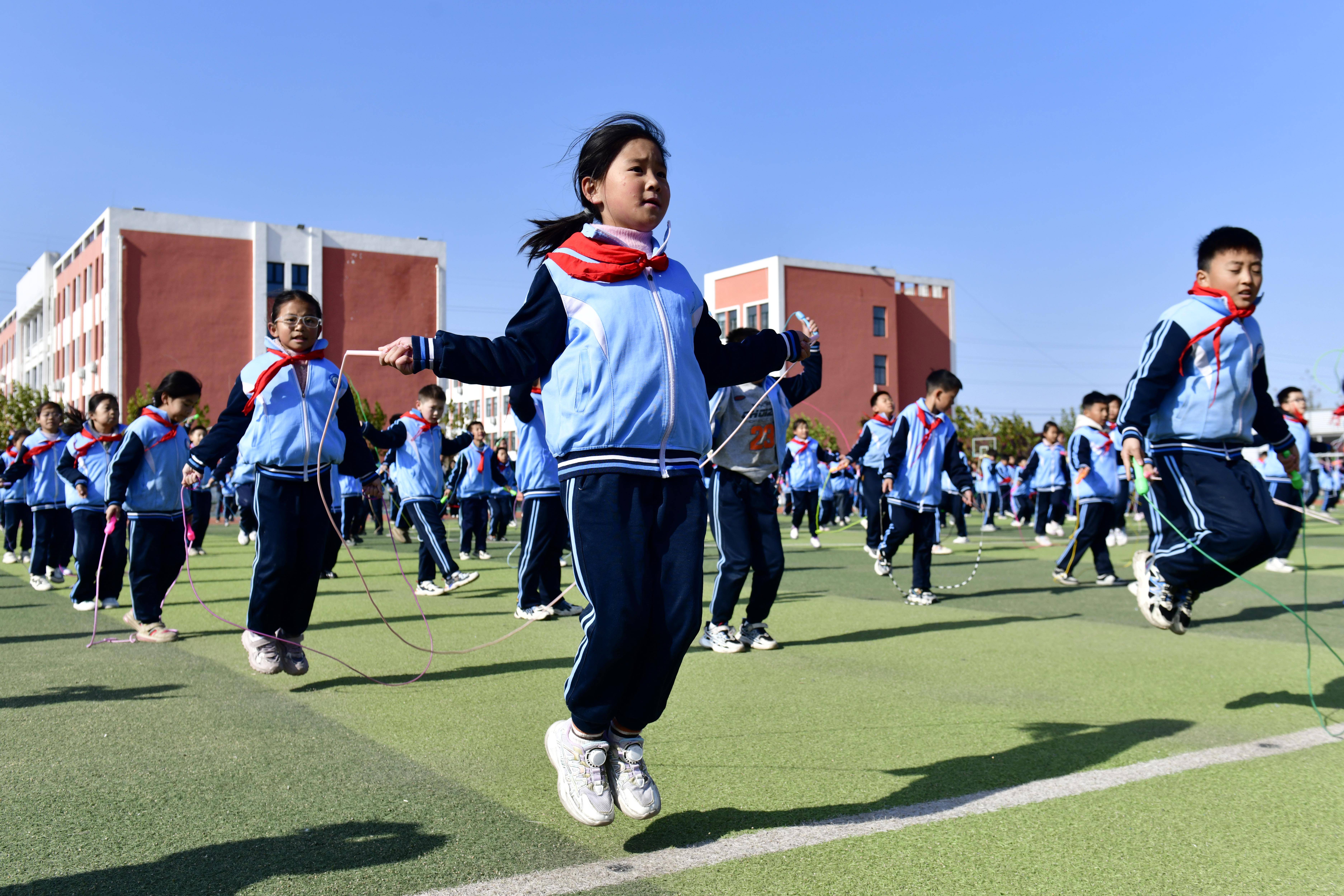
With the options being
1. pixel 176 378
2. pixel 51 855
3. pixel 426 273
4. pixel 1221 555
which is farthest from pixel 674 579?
pixel 426 273

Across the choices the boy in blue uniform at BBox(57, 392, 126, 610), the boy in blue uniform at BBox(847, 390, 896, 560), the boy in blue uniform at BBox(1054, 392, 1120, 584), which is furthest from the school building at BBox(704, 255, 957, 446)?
the boy in blue uniform at BBox(57, 392, 126, 610)

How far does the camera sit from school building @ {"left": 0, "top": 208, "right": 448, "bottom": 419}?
47562 millimetres

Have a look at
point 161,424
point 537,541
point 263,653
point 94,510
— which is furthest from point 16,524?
point 263,653

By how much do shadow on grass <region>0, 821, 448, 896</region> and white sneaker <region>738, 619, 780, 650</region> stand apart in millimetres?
3905

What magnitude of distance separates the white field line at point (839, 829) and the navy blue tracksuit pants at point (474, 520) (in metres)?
11.5

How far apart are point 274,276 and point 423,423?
43444mm

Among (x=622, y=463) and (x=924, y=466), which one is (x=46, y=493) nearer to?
(x=924, y=466)

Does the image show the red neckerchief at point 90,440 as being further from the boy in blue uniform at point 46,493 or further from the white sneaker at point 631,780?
the white sneaker at point 631,780

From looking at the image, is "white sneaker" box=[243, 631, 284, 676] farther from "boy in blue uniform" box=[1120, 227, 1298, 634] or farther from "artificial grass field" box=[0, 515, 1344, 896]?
"boy in blue uniform" box=[1120, 227, 1298, 634]

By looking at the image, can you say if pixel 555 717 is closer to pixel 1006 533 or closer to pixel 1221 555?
pixel 1221 555

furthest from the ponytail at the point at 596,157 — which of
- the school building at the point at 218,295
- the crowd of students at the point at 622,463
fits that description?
the school building at the point at 218,295

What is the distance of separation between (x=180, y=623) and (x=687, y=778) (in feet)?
19.8

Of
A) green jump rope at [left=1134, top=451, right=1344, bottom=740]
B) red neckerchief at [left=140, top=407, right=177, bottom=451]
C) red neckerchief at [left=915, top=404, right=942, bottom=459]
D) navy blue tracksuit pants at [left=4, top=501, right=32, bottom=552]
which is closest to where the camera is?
green jump rope at [left=1134, top=451, right=1344, bottom=740]

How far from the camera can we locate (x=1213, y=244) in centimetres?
511
